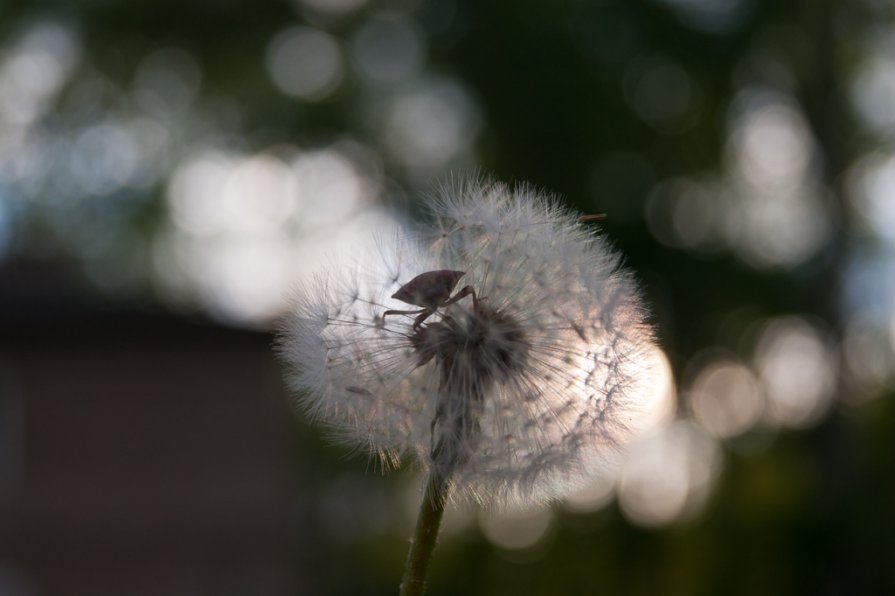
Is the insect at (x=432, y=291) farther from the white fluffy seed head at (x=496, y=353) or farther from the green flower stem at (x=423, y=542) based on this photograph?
the green flower stem at (x=423, y=542)

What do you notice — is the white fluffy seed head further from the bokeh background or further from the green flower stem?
the bokeh background

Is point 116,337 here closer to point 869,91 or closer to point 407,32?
point 407,32

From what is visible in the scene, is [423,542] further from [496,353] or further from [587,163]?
[587,163]

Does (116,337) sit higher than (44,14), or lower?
lower

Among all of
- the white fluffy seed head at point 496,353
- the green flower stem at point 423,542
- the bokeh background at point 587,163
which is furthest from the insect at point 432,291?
the bokeh background at point 587,163

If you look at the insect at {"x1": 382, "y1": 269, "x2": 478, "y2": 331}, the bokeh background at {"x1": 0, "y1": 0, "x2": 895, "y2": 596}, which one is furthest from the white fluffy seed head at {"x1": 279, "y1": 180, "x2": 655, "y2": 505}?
the bokeh background at {"x1": 0, "y1": 0, "x2": 895, "y2": 596}

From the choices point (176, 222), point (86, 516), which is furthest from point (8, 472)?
point (176, 222)

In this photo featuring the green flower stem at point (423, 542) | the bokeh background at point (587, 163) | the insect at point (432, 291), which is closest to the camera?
the green flower stem at point (423, 542)
